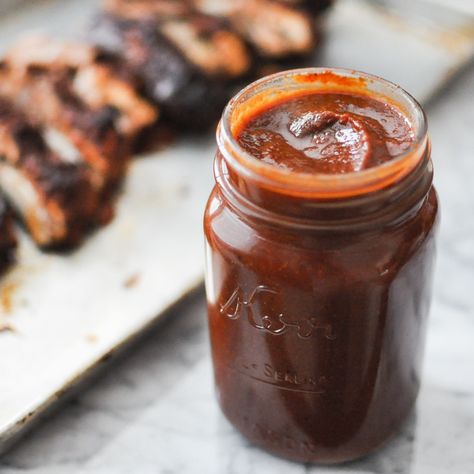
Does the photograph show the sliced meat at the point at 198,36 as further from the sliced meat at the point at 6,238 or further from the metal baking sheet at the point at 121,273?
the sliced meat at the point at 6,238

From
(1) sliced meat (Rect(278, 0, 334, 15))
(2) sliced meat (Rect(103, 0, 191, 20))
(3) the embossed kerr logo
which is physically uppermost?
(3) the embossed kerr logo

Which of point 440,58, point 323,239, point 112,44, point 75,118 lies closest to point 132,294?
point 75,118

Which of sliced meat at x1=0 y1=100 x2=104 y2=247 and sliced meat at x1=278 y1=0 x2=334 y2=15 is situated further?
sliced meat at x1=278 y1=0 x2=334 y2=15

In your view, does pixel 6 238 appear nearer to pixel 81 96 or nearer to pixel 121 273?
pixel 121 273

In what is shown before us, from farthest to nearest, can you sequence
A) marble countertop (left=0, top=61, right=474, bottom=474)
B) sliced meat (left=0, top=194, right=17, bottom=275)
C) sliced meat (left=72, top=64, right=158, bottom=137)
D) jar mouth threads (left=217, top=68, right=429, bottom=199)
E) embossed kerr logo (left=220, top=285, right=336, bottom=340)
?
sliced meat (left=72, top=64, right=158, bottom=137) → sliced meat (left=0, top=194, right=17, bottom=275) → marble countertop (left=0, top=61, right=474, bottom=474) → embossed kerr logo (left=220, top=285, right=336, bottom=340) → jar mouth threads (left=217, top=68, right=429, bottom=199)

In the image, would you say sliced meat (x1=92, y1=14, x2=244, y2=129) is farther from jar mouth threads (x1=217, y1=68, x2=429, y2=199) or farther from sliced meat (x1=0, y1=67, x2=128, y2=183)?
jar mouth threads (x1=217, y1=68, x2=429, y2=199)

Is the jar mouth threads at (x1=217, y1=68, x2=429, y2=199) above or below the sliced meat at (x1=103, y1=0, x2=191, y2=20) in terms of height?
above

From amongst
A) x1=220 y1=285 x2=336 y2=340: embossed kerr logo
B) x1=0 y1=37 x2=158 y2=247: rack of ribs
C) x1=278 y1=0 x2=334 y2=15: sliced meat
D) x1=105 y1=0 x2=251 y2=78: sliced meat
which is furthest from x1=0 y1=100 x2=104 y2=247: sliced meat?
x1=278 y1=0 x2=334 y2=15: sliced meat
